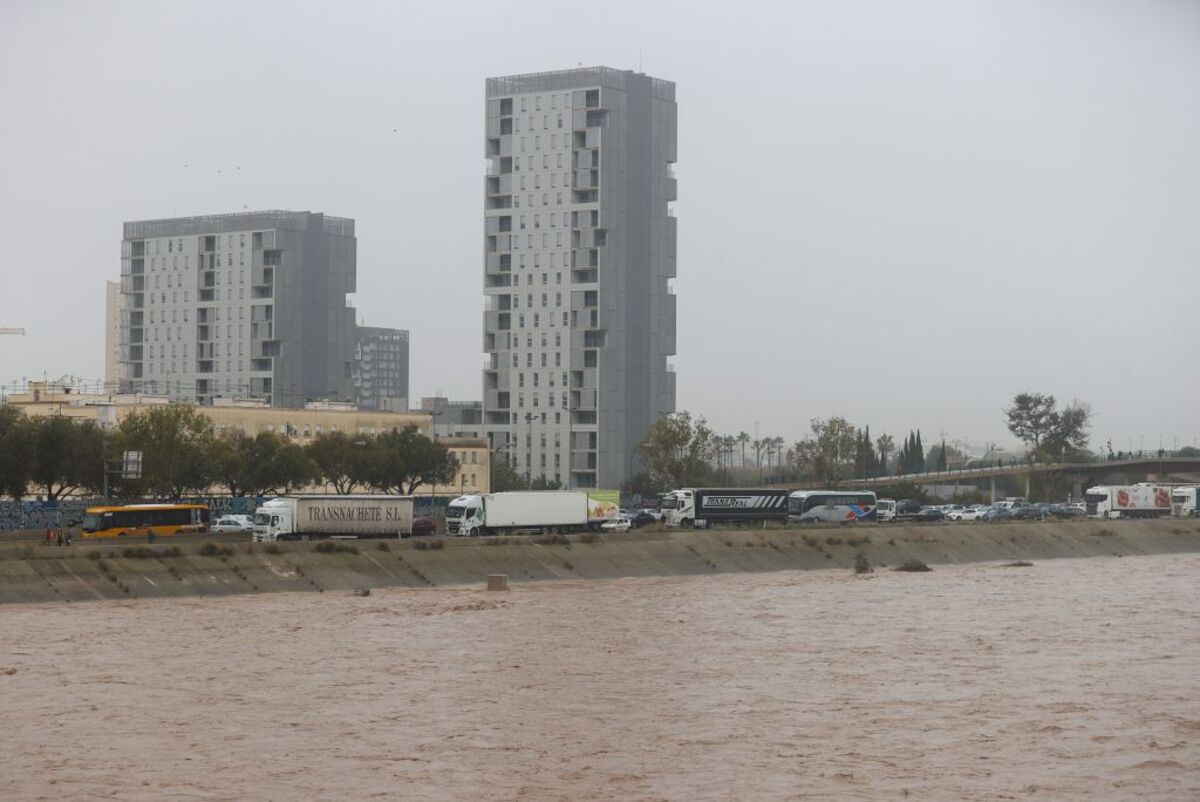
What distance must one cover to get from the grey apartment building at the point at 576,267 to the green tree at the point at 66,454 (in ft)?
237

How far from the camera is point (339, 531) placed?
279 feet

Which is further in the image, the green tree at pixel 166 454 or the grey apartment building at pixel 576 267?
the grey apartment building at pixel 576 267

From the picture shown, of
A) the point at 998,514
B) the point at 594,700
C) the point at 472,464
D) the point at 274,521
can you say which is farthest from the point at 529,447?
the point at 594,700

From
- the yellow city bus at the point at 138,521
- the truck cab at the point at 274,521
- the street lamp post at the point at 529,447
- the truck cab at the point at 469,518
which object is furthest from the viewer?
the street lamp post at the point at 529,447

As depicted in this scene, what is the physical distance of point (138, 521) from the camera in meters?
88.9

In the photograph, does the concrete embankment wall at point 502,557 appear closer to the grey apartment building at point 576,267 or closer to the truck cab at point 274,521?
the truck cab at point 274,521

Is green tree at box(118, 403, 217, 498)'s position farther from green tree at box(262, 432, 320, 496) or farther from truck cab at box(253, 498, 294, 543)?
truck cab at box(253, 498, 294, 543)

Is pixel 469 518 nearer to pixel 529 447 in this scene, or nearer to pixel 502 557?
pixel 502 557

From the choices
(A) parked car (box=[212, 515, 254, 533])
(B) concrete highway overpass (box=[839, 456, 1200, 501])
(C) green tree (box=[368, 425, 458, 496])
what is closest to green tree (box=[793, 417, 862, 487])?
(B) concrete highway overpass (box=[839, 456, 1200, 501])

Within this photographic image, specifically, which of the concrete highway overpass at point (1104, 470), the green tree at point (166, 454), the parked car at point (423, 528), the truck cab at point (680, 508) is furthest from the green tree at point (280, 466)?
the concrete highway overpass at point (1104, 470)

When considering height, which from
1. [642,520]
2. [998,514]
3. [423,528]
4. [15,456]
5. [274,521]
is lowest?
[423,528]

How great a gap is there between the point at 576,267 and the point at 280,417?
4256 centimetres

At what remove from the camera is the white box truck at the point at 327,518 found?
84.2 metres

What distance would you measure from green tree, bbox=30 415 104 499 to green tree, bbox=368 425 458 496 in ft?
88.3
